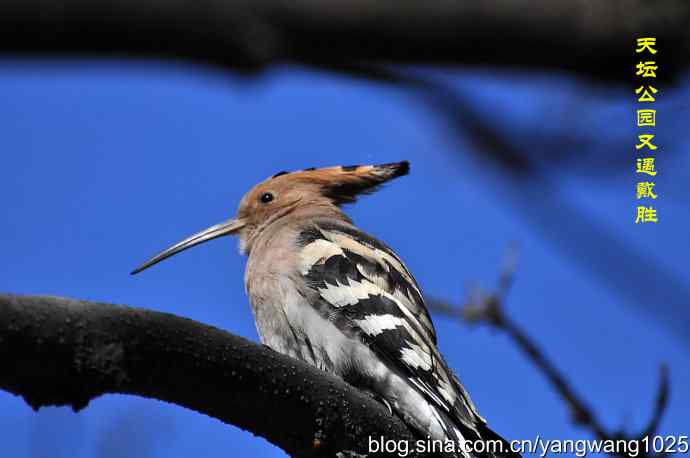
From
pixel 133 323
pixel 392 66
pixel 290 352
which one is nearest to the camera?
pixel 392 66

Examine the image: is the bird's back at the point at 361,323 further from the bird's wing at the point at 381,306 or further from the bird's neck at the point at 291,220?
the bird's neck at the point at 291,220

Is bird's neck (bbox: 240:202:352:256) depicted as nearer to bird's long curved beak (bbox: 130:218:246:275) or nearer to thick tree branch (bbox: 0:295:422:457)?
bird's long curved beak (bbox: 130:218:246:275)

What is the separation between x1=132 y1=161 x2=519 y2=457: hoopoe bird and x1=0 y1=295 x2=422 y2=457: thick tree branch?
55cm

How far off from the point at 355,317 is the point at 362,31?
1653 millimetres

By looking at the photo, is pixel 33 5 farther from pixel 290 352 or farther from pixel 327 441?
pixel 290 352

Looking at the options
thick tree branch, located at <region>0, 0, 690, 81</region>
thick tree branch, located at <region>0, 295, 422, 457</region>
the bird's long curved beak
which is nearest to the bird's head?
the bird's long curved beak

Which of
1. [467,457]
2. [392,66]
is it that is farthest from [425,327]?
[392,66]

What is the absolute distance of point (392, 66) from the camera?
85 cm

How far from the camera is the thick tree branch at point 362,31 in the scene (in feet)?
2.47

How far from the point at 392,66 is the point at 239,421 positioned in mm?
846

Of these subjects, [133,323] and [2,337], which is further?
[133,323]

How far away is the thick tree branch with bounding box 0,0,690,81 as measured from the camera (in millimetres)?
754

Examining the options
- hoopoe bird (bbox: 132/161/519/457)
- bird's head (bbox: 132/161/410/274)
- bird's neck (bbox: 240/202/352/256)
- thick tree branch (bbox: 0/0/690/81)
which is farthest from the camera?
bird's head (bbox: 132/161/410/274)

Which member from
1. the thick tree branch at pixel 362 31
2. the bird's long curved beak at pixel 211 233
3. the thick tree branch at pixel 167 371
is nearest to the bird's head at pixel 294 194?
the bird's long curved beak at pixel 211 233
